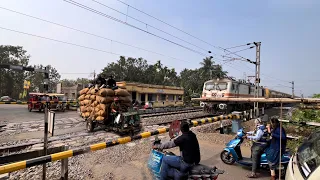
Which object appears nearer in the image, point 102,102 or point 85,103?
point 102,102

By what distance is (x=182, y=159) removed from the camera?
3350mm

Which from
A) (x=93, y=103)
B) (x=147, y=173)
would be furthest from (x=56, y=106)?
(x=147, y=173)

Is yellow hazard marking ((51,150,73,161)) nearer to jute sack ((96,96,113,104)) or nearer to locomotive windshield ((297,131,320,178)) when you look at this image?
locomotive windshield ((297,131,320,178))

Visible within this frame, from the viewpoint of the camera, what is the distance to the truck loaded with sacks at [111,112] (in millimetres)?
9055

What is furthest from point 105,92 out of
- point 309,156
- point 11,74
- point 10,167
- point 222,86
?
point 11,74

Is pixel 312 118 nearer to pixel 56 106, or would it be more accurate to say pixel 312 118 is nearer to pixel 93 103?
pixel 93 103

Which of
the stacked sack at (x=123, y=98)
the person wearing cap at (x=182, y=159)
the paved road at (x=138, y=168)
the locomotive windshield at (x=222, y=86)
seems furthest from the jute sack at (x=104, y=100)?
Result: the locomotive windshield at (x=222, y=86)

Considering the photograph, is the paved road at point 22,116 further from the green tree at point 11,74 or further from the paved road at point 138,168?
the green tree at point 11,74

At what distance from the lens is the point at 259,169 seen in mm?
4922

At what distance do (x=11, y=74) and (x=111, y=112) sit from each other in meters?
41.9

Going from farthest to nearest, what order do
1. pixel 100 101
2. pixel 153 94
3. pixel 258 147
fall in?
pixel 153 94 → pixel 100 101 → pixel 258 147

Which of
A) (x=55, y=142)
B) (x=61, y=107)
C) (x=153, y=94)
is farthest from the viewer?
(x=153, y=94)

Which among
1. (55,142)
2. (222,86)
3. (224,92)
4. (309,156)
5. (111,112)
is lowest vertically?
(55,142)

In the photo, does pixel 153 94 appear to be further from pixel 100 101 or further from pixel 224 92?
pixel 100 101
